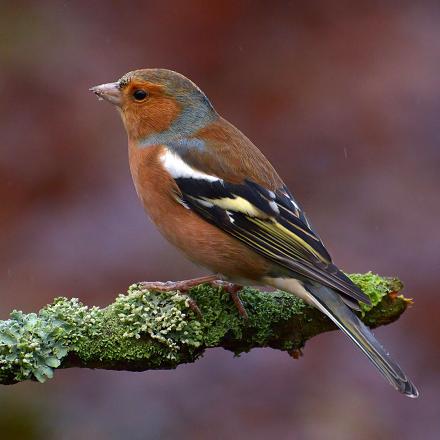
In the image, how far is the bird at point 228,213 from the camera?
464 cm

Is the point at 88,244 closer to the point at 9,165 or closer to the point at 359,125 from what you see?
the point at 9,165

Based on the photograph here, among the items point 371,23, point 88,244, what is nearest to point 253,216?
point 88,244

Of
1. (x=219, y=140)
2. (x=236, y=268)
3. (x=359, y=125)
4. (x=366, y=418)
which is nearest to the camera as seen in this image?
(x=236, y=268)

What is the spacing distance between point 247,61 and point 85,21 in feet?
5.02

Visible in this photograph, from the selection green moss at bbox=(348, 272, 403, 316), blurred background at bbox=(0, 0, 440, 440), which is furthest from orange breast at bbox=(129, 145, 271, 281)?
blurred background at bbox=(0, 0, 440, 440)

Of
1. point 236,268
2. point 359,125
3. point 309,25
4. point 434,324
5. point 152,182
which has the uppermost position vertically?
point 309,25

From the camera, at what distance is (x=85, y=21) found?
9.84 meters

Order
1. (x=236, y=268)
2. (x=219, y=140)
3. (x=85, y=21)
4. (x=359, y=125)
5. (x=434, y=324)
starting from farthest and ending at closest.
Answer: (x=85, y=21)
(x=359, y=125)
(x=434, y=324)
(x=219, y=140)
(x=236, y=268)

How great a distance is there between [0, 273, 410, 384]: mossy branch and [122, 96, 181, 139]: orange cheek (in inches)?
36.5

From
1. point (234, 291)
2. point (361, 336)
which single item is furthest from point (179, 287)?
point (361, 336)

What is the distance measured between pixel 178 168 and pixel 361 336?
1189 mm

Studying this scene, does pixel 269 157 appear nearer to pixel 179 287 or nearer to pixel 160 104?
pixel 160 104

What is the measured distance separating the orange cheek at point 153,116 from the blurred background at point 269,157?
2.04 metres

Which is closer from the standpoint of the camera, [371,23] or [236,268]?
[236,268]
